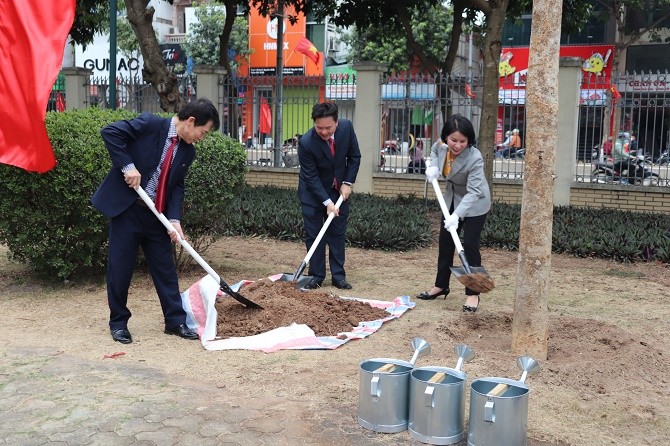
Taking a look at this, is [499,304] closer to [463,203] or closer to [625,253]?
[463,203]

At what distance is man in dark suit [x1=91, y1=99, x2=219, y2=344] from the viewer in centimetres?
539

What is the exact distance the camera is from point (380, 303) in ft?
21.9

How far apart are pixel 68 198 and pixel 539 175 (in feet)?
13.2

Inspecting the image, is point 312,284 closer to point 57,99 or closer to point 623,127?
point 623,127

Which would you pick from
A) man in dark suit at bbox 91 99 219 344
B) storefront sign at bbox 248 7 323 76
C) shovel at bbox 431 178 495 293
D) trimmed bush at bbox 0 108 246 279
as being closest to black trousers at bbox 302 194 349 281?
trimmed bush at bbox 0 108 246 279

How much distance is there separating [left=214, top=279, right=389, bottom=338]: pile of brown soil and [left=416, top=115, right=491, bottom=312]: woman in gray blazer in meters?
0.89

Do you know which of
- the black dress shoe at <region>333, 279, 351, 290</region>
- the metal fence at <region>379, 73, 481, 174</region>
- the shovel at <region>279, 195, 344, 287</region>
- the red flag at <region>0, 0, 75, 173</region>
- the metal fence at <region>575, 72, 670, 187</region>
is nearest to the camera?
the red flag at <region>0, 0, 75, 173</region>

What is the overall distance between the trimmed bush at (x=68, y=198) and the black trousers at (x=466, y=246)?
2.32 metres

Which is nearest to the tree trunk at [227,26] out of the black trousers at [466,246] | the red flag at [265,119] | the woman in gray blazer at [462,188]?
the red flag at [265,119]

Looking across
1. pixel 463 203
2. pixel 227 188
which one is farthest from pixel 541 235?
pixel 227 188

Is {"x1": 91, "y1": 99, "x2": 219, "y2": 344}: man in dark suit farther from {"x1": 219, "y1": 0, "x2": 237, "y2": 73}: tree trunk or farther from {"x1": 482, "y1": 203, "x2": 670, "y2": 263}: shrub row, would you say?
{"x1": 219, "y1": 0, "x2": 237, "y2": 73}: tree trunk

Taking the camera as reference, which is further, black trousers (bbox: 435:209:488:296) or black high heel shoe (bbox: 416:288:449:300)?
black high heel shoe (bbox: 416:288:449:300)

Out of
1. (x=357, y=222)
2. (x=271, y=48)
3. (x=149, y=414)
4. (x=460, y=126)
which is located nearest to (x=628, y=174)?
(x=357, y=222)

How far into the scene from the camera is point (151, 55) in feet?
41.3
